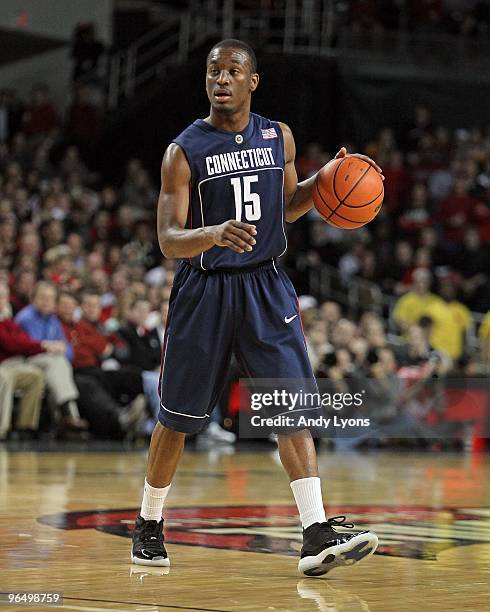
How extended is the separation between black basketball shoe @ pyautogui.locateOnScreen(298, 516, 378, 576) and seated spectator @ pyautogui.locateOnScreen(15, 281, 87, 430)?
25.3 feet

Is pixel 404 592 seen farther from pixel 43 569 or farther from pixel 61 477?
pixel 61 477

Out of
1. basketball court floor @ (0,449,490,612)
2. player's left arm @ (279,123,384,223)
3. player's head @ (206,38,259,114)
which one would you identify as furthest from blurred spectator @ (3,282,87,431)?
player's head @ (206,38,259,114)

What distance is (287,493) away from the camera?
799 cm

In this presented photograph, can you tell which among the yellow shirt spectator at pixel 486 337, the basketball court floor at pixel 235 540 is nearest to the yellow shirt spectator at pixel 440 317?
the yellow shirt spectator at pixel 486 337

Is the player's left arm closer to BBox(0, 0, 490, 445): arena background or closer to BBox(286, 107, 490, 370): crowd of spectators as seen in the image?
BBox(0, 0, 490, 445): arena background

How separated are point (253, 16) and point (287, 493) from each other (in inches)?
511

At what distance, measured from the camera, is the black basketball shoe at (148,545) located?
15.7ft

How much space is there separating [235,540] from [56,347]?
6.88 meters

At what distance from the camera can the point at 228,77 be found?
4957 millimetres

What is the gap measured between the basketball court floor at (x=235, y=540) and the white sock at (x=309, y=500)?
196 millimetres

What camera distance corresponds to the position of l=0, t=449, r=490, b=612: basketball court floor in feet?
13.4

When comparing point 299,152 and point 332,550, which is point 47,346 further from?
point 299,152

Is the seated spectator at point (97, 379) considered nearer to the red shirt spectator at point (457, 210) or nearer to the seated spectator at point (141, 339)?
the seated spectator at point (141, 339)

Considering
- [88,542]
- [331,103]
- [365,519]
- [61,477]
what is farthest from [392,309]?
[88,542]
